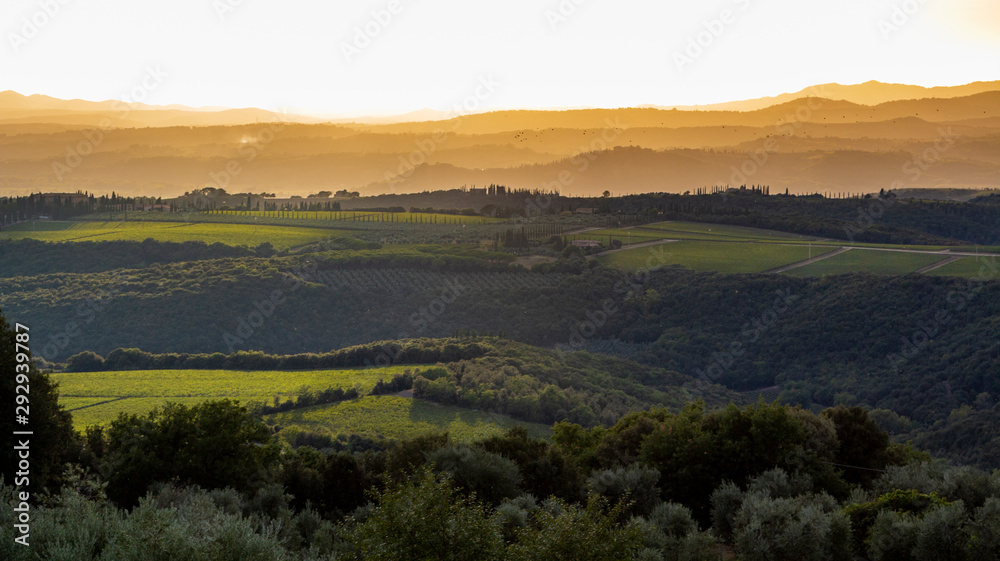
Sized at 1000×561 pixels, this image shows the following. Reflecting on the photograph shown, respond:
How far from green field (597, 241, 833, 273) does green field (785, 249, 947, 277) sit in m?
2.96

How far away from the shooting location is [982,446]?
126 ft

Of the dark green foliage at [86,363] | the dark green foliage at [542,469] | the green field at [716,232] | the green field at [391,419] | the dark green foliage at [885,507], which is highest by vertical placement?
the green field at [716,232]

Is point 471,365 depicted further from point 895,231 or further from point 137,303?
point 895,231

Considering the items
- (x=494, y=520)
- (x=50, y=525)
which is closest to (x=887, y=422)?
(x=494, y=520)

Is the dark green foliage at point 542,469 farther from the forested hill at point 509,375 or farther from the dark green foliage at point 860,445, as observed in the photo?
the forested hill at point 509,375

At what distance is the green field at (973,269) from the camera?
6569 cm

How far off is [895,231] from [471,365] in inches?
2296

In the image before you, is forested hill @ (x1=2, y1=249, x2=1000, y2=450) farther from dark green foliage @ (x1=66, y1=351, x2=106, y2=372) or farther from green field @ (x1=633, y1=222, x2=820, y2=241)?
dark green foliage @ (x1=66, y1=351, x2=106, y2=372)

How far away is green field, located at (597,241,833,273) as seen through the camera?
79438 millimetres

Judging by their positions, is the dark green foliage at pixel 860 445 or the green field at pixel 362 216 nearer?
the dark green foliage at pixel 860 445

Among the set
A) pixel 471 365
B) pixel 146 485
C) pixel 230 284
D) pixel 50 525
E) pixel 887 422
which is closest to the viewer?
pixel 50 525

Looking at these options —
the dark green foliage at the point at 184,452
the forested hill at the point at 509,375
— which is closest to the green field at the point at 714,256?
the forested hill at the point at 509,375

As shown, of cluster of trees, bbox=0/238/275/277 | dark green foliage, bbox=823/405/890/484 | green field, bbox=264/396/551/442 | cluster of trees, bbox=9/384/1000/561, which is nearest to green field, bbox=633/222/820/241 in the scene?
cluster of trees, bbox=0/238/275/277

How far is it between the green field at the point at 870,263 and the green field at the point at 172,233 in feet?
194
